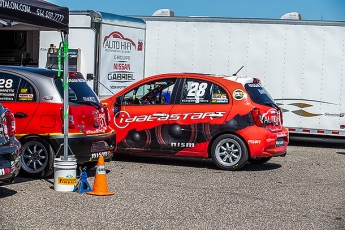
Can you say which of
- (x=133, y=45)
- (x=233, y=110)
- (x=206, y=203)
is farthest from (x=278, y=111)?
(x=133, y=45)

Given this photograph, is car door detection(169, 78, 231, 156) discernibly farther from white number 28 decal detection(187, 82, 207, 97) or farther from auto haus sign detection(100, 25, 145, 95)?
auto haus sign detection(100, 25, 145, 95)

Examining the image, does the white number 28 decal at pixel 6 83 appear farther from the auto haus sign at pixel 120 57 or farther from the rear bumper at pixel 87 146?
the auto haus sign at pixel 120 57

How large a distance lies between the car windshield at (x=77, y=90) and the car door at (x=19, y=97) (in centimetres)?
37

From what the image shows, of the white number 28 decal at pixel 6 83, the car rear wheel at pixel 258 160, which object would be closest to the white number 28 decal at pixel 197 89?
the car rear wheel at pixel 258 160

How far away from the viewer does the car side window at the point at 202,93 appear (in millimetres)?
12031

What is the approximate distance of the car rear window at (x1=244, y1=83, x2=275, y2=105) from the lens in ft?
39.2

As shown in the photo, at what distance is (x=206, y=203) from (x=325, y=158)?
6459 millimetres

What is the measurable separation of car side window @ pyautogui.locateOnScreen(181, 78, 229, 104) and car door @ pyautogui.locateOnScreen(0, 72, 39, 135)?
2899mm

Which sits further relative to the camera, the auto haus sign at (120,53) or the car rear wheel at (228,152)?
the auto haus sign at (120,53)

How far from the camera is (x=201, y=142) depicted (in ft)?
39.3

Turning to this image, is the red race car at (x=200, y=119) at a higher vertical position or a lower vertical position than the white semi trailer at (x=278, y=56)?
lower

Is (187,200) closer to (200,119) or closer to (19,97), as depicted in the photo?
(19,97)

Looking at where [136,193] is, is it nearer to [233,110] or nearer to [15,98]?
[15,98]

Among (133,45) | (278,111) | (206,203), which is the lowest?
(206,203)
